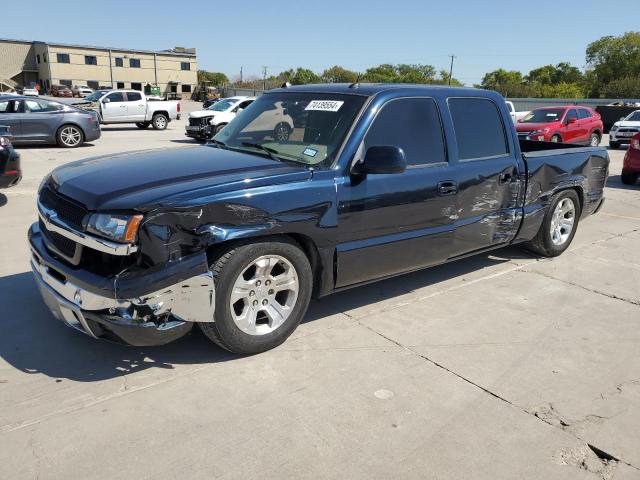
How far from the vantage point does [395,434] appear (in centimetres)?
281

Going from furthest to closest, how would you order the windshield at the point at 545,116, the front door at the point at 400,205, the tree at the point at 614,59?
the tree at the point at 614,59 → the windshield at the point at 545,116 → the front door at the point at 400,205

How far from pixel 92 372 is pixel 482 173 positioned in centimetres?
349

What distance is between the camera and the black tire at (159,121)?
74.0 ft

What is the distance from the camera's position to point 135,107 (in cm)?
2180

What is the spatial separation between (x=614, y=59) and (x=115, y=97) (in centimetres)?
7745

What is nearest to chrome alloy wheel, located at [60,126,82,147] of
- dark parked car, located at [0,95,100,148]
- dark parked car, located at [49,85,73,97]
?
dark parked car, located at [0,95,100,148]

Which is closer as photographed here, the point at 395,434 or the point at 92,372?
the point at 395,434

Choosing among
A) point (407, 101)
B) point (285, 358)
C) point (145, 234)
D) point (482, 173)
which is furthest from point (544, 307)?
point (145, 234)

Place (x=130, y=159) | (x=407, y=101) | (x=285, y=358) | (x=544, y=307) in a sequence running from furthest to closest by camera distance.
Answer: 1. (x=544, y=307)
2. (x=407, y=101)
3. (x=130, y=159)
4. (x=285, y=358)

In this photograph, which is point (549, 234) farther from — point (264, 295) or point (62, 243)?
point (62, 243)

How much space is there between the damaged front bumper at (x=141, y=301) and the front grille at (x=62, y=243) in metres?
0.11

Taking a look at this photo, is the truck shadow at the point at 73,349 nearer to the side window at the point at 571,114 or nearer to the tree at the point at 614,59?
the side window at the point at 571,114

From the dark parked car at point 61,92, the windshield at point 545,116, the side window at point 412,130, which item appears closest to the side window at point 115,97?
the windshield at point 545,116

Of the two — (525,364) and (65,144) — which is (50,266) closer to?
(525,364)
